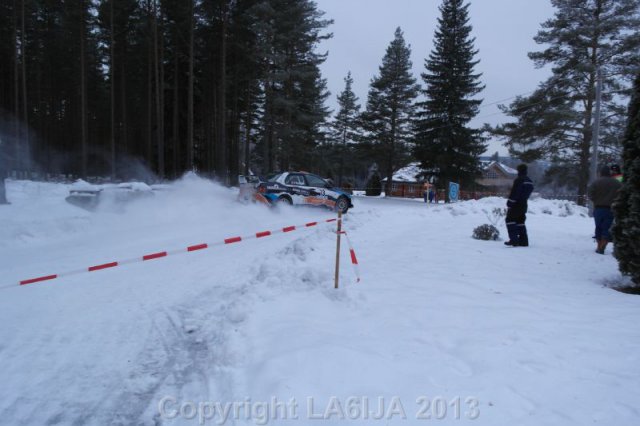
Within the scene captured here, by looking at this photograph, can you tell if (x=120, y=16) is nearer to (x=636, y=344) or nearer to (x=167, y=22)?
(x=167, y=22)

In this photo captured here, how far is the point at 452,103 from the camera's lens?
105ft

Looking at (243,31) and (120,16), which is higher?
(120,16)

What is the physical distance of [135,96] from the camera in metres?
39.2

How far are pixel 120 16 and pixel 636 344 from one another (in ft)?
117

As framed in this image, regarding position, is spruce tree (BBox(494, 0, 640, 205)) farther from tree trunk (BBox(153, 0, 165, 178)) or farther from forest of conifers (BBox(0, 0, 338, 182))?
tree trunk (BBox(153, 0, 165, 178))

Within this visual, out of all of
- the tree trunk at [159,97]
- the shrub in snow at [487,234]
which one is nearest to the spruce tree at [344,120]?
the tree trunk at [159,97]

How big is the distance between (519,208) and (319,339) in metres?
6.51

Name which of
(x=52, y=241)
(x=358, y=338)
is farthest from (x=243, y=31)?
(x=358, y=338)

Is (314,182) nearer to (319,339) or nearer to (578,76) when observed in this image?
(319,339)

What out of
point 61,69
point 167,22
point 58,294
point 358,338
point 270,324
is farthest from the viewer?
point 61,69

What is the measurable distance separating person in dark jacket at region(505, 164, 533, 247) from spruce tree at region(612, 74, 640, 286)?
106 inches

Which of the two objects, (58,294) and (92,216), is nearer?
(58,294)

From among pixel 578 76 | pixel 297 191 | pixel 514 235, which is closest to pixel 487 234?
pixel 514 235

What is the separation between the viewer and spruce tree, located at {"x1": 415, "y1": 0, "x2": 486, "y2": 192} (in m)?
32.2
